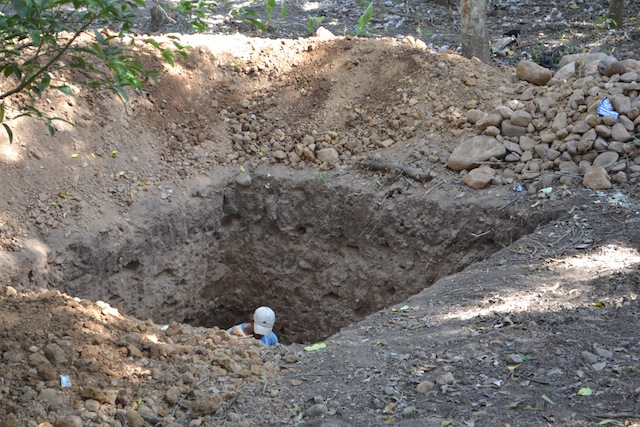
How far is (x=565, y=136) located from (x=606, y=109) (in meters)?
0.39

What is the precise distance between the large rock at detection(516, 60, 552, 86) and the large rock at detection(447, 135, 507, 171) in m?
0.92

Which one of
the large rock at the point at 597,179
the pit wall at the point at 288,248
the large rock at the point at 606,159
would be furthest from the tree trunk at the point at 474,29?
the large rock at the point at 597,179

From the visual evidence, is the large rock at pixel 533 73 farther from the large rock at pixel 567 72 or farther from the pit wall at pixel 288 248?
the pit wall at pixel 288 248

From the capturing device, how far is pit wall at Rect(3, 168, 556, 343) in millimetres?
6250

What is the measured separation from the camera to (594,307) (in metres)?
Result: 4.65

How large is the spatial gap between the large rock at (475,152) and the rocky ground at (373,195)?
0.02m

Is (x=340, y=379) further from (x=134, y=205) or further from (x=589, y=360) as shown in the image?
(x=134, y=205)

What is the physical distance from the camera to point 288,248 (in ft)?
23.8

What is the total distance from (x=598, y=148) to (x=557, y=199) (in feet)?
2.01

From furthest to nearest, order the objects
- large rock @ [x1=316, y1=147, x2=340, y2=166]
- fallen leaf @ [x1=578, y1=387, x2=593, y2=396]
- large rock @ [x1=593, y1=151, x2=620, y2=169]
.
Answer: large rock @ [x1=316, y1=147, x2=340, y2=166], large rock @ [x1=593, y1=151, x2=620, y2=169], fallen leaf @ [x1=578, y1=387, x2=593, y2=396]

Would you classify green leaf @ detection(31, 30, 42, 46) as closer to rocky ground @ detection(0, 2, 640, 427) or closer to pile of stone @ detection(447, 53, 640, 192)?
rocky ground @ detection(0, 2, 640, 427)

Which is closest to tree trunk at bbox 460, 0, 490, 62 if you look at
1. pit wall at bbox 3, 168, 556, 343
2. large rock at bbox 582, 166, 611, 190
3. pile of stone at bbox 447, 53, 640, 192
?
pile of stone at bbox 447, 53, 640, 192

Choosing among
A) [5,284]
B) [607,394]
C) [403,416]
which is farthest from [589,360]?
[5,284]

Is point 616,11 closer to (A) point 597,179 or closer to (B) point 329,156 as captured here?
(A) point 597,179
